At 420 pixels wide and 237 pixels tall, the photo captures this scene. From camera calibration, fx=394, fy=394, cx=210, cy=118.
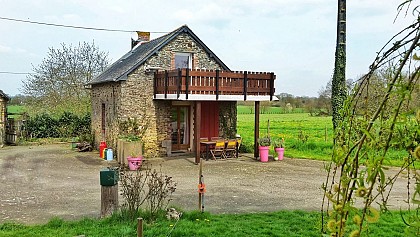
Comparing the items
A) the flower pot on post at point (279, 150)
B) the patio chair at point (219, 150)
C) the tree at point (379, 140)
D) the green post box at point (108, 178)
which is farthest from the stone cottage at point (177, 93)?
the tree at point (379, 140)

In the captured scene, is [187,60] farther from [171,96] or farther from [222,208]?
[222,208]

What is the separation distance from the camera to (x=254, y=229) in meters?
6.71

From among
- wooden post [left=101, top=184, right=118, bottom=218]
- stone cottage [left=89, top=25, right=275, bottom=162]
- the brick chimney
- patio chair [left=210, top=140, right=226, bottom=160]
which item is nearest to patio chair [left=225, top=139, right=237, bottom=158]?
patio chair [left=210, top=140, right=226, bottom=160]

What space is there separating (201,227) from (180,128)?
1171 centimetres

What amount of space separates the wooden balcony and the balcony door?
1485 millimetres

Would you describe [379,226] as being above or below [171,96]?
below

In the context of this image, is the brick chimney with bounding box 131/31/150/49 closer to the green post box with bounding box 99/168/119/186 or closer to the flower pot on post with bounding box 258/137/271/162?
the flower pot on post with bounding box 258/137/271/162

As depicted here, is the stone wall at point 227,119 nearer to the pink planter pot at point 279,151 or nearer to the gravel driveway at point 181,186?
the gravel driveway at point 181,186

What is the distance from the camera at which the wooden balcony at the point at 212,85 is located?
15.0 m

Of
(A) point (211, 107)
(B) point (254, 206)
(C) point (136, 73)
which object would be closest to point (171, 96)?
(C) point (136, 73)

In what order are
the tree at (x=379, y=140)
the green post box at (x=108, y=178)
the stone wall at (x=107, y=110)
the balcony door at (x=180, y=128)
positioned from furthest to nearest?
1. the balcony door at (x=180, y=128)
2. the stone wall at (x=107, y=110)
3. the green post box at (x=108, y=178)
4. the tree at (x=379, y=140)

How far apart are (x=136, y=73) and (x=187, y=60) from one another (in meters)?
2.75

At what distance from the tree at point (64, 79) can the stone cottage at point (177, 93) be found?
1071 cm

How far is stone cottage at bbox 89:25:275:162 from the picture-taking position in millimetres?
15336
